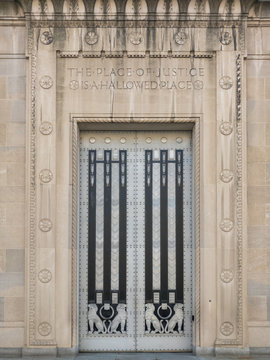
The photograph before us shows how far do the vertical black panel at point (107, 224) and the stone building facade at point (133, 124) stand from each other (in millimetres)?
539

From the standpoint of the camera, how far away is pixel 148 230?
1125cm

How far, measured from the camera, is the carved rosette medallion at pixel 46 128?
422 inches

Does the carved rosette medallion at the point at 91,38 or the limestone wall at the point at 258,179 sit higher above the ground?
the carved rosette medallion at the point at 91,38

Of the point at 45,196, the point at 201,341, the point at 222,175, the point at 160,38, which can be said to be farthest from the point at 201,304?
the point at 160,38

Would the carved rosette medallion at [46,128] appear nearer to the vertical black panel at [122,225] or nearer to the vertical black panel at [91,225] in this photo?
the vertical black panel at [91,225]

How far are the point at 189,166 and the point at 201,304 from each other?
2.54 m

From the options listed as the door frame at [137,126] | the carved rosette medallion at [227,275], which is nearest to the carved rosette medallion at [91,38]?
the door frame at [137,126]

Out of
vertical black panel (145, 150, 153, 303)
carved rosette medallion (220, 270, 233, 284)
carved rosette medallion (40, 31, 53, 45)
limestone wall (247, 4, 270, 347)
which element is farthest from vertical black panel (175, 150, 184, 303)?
carved rosette medallion (40, 31, 53, 45)

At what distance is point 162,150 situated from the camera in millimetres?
11398

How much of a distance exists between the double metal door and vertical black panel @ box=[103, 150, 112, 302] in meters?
0.02

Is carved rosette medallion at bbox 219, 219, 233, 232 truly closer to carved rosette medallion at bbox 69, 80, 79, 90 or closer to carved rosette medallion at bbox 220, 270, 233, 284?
carved rosette medallion at bbox 220, 270, 233, 284

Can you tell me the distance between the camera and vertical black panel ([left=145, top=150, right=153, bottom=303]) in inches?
438

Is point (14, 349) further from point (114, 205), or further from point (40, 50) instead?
point (40, 50)

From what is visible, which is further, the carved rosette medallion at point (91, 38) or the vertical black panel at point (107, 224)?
the vertical black panel at point (107, 224)
